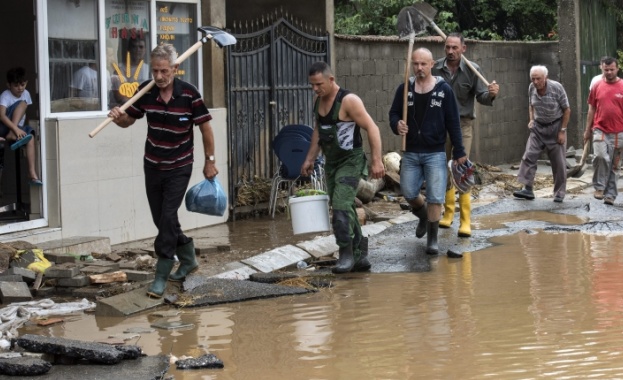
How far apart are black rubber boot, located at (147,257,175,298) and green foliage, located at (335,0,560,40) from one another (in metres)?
14.5

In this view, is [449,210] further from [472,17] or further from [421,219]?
[472,17]

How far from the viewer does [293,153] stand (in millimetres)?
14117

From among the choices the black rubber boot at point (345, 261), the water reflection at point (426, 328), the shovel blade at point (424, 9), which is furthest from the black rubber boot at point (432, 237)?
the shovel blade at point (424, 9)

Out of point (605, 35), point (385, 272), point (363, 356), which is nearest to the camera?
point (363, 356)

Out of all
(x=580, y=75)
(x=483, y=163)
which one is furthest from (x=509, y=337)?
(x=580, y=75)

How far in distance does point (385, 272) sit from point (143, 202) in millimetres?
3172

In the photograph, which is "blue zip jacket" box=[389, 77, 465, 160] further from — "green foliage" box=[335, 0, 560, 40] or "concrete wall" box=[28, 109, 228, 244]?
"green foliage" box=[335, 0, 560, 40]

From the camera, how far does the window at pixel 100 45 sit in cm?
1159

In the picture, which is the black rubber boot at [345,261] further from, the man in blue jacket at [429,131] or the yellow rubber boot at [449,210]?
the yellow rubber boot at [449,210]

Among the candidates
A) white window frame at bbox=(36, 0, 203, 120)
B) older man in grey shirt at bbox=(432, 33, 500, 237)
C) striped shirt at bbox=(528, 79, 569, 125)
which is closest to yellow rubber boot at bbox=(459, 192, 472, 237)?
older man in grey shirt at bbox=(432, 33, 500, 237)

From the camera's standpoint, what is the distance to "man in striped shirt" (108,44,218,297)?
8.97 meters

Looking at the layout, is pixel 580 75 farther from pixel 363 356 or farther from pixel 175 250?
pixel 363 356

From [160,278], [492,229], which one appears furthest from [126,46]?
[492,229]

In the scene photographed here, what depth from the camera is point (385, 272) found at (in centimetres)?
1050
